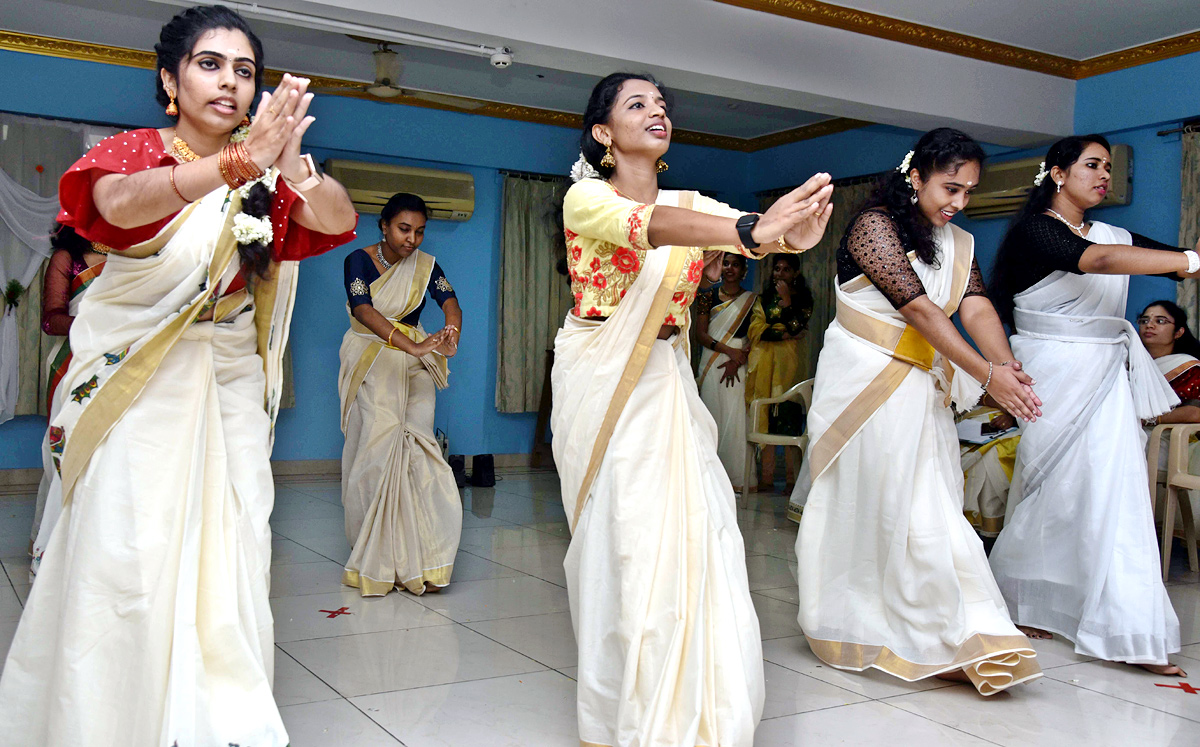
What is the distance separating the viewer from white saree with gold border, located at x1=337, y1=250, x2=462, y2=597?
398 centimetres

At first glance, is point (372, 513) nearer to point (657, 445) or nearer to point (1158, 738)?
point (657, 445)

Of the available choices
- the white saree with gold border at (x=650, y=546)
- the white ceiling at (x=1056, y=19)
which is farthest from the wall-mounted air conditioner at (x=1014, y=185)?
the white saree with gold border at (x=650, y=546)

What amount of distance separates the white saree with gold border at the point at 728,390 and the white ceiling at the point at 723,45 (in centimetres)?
177

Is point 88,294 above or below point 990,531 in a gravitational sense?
above

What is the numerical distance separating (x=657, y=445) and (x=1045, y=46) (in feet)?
16.6

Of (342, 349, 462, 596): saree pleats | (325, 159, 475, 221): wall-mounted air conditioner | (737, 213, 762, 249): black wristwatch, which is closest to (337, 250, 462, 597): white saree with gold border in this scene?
(342, 349, 462, 596): saree pleats

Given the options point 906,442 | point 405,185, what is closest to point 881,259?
point 906,442

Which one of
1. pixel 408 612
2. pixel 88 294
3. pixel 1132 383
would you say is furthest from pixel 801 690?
pixel 88 294

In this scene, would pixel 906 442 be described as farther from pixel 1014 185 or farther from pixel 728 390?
pixel 1014 185

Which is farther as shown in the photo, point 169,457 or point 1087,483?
point 1087,483

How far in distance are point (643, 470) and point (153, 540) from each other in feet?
3.40

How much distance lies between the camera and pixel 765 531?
5.58 m

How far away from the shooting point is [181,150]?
6.62 ft

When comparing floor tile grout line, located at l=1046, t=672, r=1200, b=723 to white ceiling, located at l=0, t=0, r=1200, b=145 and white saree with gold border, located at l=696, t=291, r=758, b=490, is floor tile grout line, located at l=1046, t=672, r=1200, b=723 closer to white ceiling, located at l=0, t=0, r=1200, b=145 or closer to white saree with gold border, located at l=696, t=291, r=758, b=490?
white ceiling, located at l=0, t=0, r=1200, b=145
